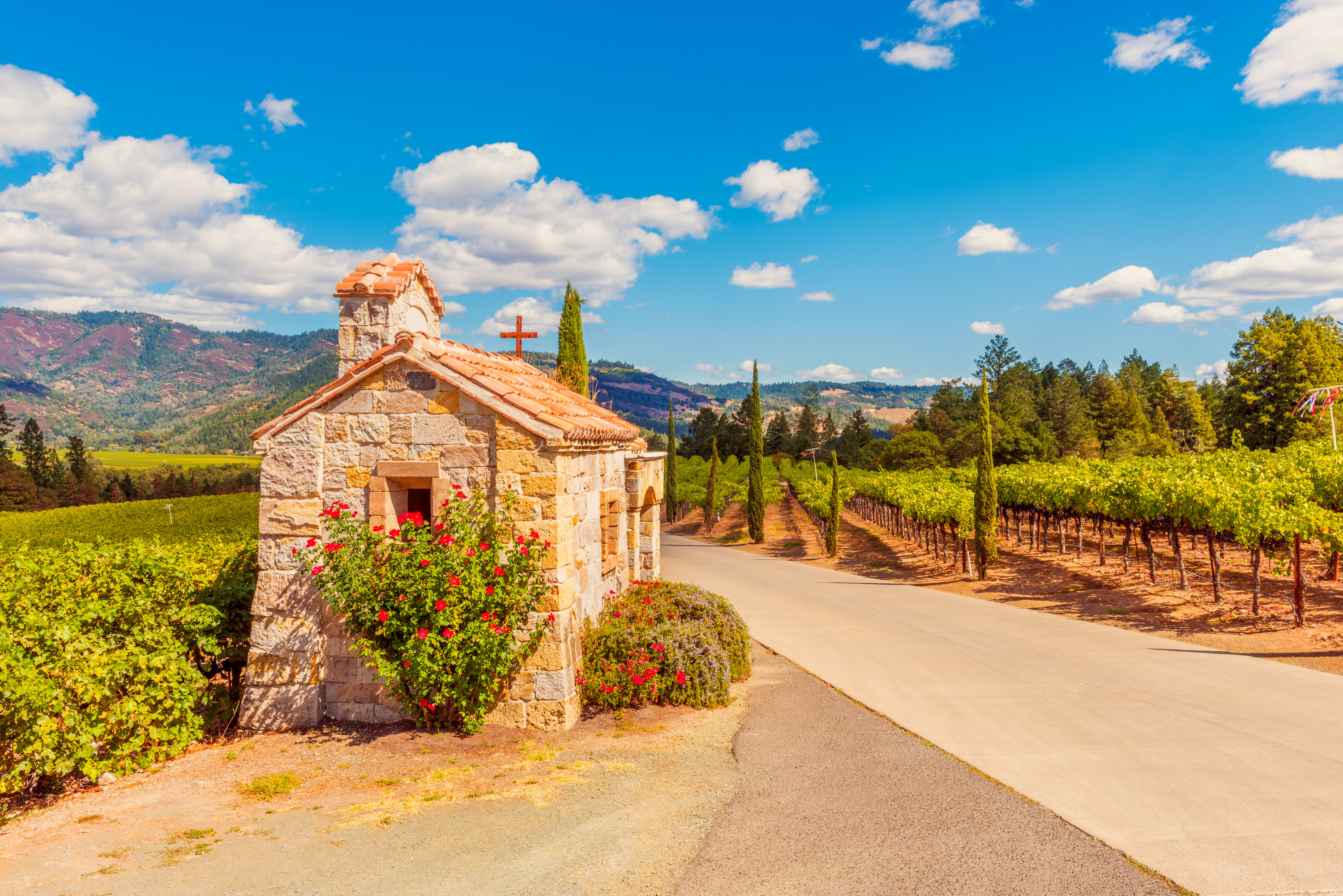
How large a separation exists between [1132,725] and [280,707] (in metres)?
10.0

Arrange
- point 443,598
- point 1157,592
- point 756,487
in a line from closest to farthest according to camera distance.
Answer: point 443,598 → point 1157,592 → point 756,487

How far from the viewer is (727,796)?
5.93 meters

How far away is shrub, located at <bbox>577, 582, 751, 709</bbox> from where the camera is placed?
26.4 ft

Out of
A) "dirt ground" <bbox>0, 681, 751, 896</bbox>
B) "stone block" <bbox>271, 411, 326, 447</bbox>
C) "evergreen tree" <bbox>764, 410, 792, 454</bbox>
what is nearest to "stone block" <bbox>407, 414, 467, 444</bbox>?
"stone block" <bbox>271, 411, 326, 447</bbox>

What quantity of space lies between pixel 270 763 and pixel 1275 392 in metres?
55.0

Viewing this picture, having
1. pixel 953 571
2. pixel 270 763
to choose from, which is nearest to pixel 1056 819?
pixel 270 763

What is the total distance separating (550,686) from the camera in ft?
24.0

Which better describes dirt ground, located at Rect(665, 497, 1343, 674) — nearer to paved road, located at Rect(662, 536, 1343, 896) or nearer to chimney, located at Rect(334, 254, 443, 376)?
paved road, located at Rect(662, 536, 1343, 896)

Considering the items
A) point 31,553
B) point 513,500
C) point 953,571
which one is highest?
A: point 513,500

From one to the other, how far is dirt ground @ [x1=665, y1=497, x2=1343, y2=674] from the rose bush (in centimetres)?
1367

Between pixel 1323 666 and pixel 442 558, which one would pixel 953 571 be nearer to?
pixel 1323 666

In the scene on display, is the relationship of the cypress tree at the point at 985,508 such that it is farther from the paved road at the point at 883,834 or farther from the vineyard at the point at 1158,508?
the paved road at the point at 883,834

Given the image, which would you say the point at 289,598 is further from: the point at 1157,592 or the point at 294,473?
the point at 1157,592

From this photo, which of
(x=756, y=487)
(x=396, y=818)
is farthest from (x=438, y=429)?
(x=756, y=487)
